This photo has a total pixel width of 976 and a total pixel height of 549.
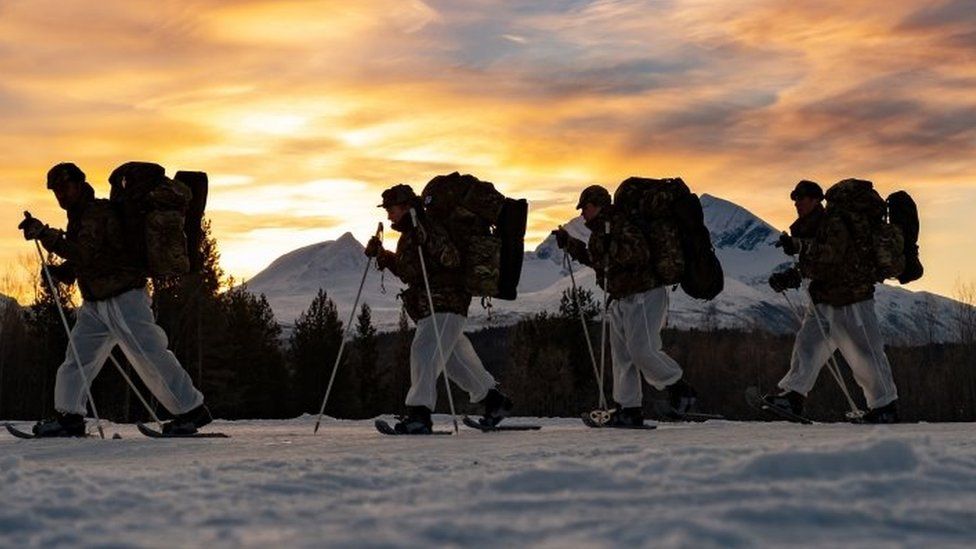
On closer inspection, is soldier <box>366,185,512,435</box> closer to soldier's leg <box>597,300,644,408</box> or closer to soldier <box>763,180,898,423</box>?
soldier's leg <box>597,300,644,408</box>

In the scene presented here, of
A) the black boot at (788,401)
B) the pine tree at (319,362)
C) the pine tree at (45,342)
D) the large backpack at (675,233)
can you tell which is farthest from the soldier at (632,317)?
the pine tree at (319,362)

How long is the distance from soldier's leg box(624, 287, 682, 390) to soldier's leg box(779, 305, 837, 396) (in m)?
1.68

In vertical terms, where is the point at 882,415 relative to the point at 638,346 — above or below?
below

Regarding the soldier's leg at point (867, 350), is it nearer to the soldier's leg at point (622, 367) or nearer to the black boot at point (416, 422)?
the soldier's leg at point (622, 367)

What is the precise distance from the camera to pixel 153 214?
10.1 metres

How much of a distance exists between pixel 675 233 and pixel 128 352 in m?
4.98

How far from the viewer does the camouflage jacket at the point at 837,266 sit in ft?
39.9

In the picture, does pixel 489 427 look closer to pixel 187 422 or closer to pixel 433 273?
pixel 433 273

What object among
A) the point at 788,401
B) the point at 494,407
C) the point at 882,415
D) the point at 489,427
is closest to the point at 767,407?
the point at 788,401

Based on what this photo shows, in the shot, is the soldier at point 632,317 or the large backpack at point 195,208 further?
the soldier at point 632,317

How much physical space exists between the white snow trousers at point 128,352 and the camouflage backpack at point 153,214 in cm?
38

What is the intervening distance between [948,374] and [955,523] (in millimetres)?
68960

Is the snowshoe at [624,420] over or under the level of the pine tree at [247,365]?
under

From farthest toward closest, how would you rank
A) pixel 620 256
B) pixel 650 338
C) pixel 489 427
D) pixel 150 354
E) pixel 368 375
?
pixel 368 375
pixel 620 256
pixel 650 338
pixel 489 427
pixel 150 354
